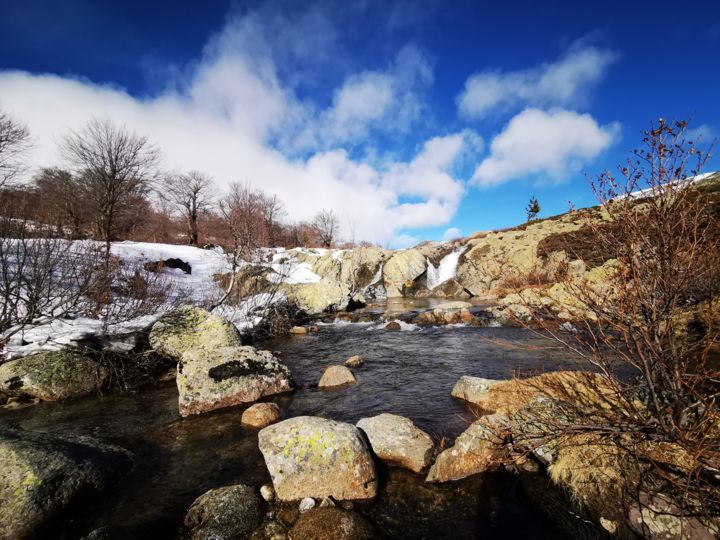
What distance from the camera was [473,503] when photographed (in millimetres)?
3982

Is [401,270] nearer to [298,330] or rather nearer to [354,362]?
[298,330]

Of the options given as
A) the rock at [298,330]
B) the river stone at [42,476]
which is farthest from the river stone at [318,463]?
the rock at [298,330]

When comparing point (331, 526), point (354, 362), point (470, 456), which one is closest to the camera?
point (331, 526)

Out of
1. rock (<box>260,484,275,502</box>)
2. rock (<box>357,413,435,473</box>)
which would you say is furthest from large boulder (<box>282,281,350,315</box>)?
rock (<box>260,484,275,502</box>)

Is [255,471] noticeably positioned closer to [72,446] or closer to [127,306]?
[72,446]

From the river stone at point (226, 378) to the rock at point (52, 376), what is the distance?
108 inches

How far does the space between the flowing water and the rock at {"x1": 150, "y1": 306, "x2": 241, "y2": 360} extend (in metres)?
1.16

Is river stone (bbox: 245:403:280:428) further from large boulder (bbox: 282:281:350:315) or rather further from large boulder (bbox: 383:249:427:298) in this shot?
large boulder (bbox: 383:249:427:298)

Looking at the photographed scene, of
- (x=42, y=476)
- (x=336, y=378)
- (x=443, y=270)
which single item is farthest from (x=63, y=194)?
(x=443, y=270)

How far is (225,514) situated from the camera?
3688 mm

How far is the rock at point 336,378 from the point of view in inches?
329

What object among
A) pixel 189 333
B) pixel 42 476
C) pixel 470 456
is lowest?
pixel 470 456

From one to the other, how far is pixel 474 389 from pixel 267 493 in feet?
14.9

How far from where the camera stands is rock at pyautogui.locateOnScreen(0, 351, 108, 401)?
7398mm
